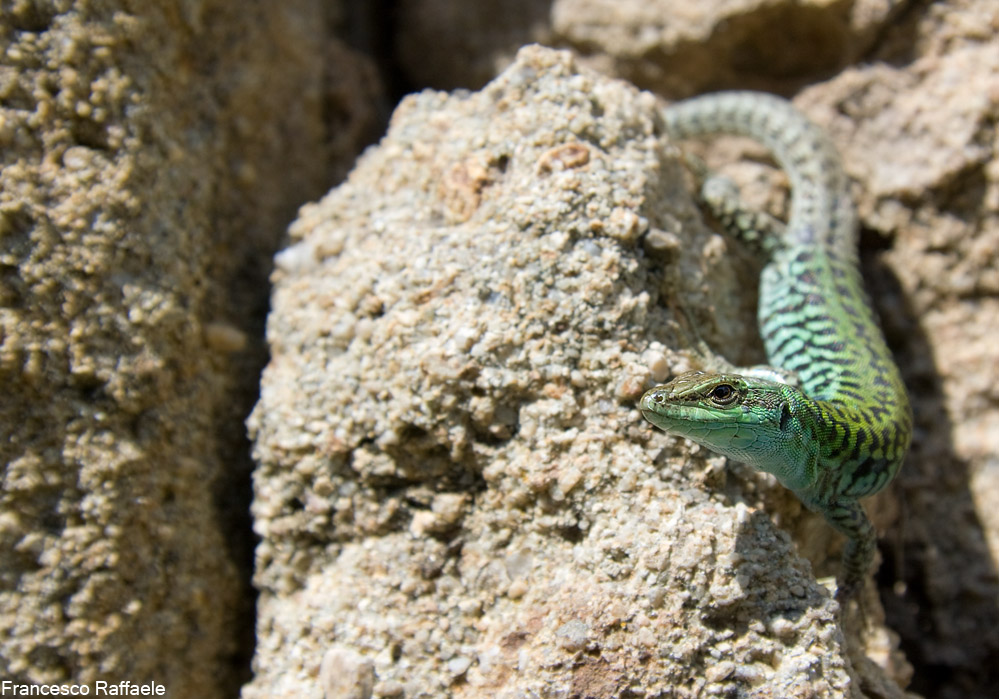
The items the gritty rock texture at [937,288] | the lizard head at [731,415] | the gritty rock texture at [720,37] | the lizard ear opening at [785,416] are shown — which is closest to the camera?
the lizard head at [731,415]

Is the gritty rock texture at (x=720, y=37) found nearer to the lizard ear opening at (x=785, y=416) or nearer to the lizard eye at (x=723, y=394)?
the lizard ear opening at (x=785, y=416)

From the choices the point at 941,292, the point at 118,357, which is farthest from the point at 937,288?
the point at 118,357

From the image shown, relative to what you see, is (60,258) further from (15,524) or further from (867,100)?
(867,100)

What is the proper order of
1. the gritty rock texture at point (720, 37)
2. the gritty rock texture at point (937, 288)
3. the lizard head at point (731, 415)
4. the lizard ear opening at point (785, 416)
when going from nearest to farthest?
1. the lizard head at point (731, 415)
2. the lizard ear opening at point (785, 416)
3. the gritty rock texture at point (937, 288)
4. the gritty rock texture at point (720, 37)

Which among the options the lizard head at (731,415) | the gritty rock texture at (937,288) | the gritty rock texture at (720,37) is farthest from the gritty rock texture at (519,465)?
the gritty rock texture at (720,37)

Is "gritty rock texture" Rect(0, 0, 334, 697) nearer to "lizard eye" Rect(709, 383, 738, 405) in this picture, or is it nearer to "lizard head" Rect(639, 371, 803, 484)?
"lizard head" Rect(639, 371, 803, 484)

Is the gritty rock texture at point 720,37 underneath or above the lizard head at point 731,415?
above
